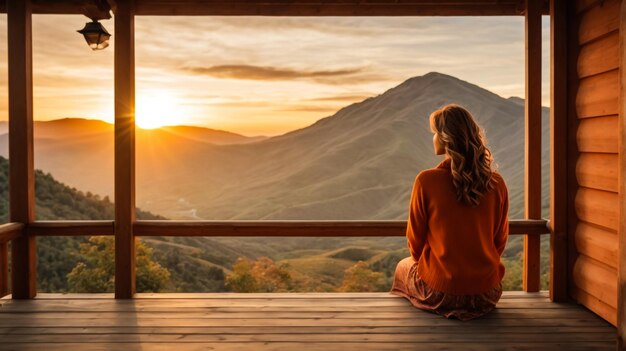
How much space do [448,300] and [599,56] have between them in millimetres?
1809

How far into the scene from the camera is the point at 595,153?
4145mm

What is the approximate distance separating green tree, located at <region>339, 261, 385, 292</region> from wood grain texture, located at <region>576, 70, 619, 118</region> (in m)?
21.8

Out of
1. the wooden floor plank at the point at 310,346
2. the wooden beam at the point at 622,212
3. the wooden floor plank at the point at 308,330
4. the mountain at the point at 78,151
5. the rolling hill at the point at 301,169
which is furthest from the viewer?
the mountain at the point at 78,151

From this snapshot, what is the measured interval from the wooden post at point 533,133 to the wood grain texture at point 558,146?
0.68 feet

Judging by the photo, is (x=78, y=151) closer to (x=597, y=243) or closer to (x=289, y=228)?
(x=289, y=228)

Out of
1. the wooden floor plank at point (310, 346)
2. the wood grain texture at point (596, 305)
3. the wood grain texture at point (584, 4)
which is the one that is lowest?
the wooden floor plank at point (310, 346)

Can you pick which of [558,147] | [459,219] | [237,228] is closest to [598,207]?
[558,147]

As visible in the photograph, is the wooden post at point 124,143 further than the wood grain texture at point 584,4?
Yes

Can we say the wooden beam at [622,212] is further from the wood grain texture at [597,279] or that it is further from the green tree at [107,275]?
the green tree at [107,275]

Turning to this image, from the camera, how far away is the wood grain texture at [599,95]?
386 centimetres

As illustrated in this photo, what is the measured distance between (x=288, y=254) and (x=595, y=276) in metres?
28.2

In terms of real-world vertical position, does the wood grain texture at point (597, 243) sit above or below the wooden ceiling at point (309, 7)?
below

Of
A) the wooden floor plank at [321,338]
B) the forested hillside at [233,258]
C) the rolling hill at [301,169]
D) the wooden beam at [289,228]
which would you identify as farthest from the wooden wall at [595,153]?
the rolling hill at [301,169]

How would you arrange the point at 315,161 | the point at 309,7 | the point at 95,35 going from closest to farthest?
the point at 95,35, the point at 309,7, the point at 315,161
